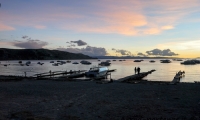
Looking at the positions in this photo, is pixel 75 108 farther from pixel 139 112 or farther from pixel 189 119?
pixel 189 119

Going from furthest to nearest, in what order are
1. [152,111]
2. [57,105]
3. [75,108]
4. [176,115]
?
[57,105] → [75,108] → [152,111] → [176,115]

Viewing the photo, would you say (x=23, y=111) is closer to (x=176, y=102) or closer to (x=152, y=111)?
(x=152, y=111)

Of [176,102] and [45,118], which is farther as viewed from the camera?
[176,102]

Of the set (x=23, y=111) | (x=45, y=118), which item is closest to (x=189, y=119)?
(x=45, y=118)

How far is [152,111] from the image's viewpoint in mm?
12922

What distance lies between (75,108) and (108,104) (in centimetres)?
264

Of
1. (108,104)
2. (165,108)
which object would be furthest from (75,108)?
(165,108)

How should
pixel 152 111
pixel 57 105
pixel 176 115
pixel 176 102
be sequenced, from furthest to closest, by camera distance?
pixel 176 102
pixel 57 105
pixel 152 111
pixel 176 115

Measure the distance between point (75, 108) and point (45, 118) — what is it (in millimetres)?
2923

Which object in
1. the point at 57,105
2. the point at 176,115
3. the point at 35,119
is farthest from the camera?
the point at 57,105

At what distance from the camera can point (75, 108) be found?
45.2ft

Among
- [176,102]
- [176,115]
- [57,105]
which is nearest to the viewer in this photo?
[176,115]

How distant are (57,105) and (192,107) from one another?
9.49 m

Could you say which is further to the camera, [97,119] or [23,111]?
[23,111]
